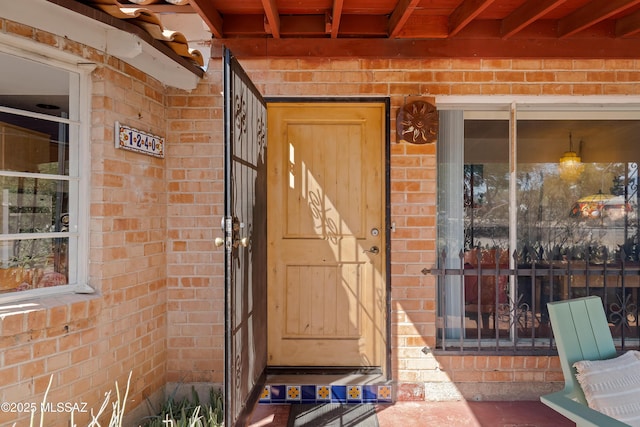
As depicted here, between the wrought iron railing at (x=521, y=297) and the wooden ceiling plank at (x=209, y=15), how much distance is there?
7.94ft

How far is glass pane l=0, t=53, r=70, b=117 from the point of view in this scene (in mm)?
2221

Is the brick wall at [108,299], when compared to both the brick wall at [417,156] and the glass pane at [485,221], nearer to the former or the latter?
the brick wall at [417,156]

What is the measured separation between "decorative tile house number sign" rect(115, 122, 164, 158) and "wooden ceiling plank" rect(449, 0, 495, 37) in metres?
2.34

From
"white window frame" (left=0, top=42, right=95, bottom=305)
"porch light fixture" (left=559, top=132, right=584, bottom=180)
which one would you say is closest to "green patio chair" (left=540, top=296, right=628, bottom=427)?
"porch light fixture" (left=559, top=132, right=584, bottom=180)

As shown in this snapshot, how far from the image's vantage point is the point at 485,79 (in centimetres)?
311

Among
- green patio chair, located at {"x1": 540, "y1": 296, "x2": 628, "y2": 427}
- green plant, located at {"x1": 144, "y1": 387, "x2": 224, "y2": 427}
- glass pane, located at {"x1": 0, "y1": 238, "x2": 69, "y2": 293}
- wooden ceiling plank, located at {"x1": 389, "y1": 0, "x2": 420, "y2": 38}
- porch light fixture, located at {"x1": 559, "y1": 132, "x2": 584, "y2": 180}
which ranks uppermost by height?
wooden ceiling plank, located at {"x1": 389, "y1": 0, "x2": 420, "y2": 38}

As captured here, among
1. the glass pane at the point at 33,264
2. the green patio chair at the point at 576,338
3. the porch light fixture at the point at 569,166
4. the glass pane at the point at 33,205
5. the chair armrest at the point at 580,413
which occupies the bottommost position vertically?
the chair armrest at the point at 580,413

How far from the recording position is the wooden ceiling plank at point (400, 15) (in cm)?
249

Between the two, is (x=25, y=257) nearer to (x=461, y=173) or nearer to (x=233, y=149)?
(x=233, y=149)

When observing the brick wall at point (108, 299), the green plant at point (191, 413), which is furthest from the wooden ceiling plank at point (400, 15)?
the green plant at point (191, 413)

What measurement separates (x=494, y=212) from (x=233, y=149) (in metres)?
2.13

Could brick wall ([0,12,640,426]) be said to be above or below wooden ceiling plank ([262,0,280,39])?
below

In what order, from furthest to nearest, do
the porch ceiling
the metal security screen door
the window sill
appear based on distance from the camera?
the porch ceiling, the metal security screen door, the window sill

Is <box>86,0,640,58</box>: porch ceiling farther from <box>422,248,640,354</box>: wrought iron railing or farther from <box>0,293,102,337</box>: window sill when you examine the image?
<box>0,293,102,337</box>: window sill
